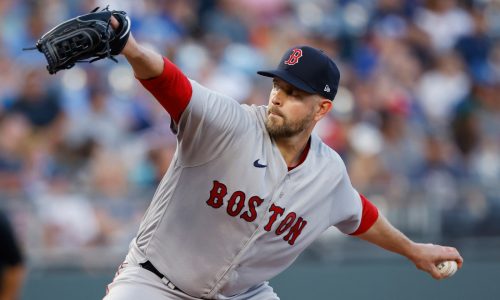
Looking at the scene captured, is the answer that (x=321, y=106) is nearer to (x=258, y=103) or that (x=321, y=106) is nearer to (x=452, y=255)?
(x=452, y=255)

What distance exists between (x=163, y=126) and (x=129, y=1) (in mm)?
2151


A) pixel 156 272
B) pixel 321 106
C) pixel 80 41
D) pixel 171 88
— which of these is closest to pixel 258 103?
pixel 321 106

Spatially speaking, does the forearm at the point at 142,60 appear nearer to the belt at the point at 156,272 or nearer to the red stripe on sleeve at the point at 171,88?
the red stripe on sleeve at the point at 171,88

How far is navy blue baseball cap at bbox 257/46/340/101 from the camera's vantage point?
4.74 m

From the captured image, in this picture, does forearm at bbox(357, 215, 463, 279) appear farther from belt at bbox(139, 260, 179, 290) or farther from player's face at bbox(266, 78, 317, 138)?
belt at bbox(139, 260, 179, 290)

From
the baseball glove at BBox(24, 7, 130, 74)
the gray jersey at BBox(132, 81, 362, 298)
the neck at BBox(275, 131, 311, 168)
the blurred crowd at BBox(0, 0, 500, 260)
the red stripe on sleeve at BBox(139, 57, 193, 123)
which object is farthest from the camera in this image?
the blurred crowd at BBox(0, 0, 500, 260)

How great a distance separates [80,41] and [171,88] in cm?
49

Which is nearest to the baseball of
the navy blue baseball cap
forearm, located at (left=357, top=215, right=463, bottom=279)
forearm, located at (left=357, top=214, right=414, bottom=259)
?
forearm, located at (left=357, top=215, right=463, bottom=279)

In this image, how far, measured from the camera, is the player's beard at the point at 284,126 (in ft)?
15.5

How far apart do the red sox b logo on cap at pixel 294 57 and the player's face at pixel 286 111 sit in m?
0.10

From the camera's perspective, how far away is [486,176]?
9.68 metres

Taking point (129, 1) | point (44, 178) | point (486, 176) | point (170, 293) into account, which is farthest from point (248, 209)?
point (129, 1)

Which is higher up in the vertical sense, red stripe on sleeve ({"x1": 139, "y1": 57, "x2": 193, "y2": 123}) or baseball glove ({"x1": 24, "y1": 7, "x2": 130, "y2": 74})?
baseball glove ({"x1": 24, "y1": 7, "x2": 130, "y2": 74})

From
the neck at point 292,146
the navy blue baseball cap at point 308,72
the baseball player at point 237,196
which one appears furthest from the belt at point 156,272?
the navy blue baseball cap at point 308,72
